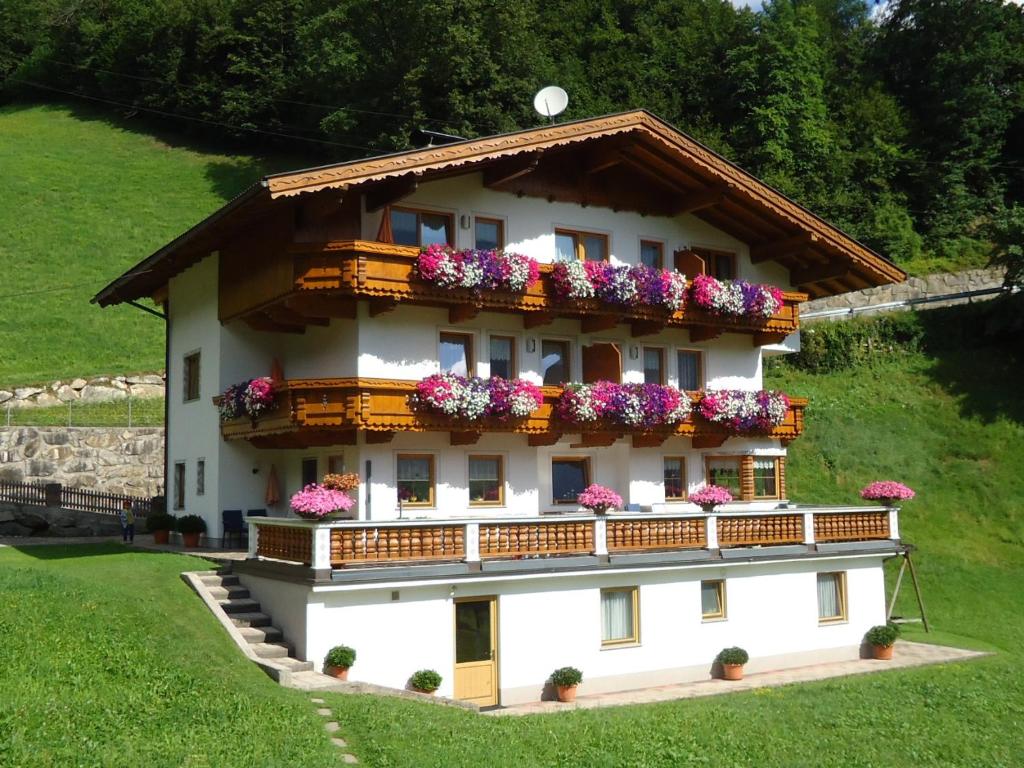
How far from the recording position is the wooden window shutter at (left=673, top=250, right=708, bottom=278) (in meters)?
27.0

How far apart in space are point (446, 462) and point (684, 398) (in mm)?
5750

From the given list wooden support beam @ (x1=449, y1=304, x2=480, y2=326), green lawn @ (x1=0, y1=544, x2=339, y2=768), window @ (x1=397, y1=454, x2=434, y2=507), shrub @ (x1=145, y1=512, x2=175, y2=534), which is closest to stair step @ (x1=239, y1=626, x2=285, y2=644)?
green lawn @ (x1=0, y1=544, x2=339, y2=768)

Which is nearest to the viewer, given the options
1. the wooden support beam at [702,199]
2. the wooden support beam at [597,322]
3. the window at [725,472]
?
the wooden support beam at [597,322]

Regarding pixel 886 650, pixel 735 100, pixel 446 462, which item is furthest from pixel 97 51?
pixel 886 650

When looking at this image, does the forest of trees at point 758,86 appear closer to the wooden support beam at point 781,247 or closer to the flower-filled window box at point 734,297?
the wooden support beam at point 781,247

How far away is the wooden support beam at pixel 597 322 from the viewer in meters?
25.0

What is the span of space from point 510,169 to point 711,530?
8.87 meters

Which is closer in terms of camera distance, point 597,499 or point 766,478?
point 597,499

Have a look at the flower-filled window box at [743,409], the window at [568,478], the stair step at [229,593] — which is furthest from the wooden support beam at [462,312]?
the stair step at [229,593]

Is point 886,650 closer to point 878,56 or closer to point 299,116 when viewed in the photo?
point 878,56

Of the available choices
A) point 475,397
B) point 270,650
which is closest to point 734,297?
point 475,397

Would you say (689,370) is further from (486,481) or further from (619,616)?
(619,616)

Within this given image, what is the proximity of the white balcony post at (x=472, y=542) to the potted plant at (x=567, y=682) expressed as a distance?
2.58 m

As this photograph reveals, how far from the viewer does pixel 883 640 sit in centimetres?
2416
